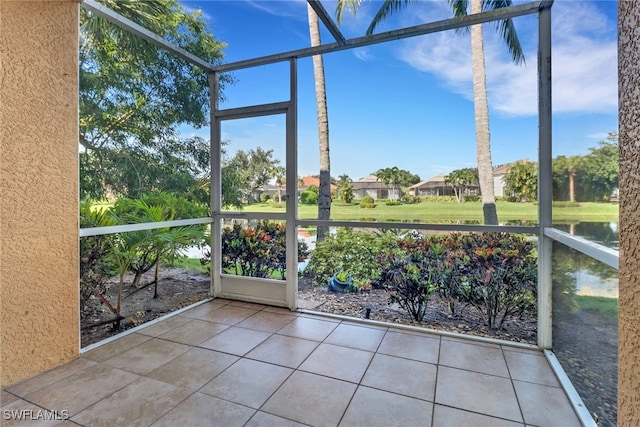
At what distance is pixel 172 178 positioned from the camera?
10.7ft

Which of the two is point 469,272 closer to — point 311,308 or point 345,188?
point 345,188

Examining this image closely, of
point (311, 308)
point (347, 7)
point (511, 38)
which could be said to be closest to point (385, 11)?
point (347, 7)

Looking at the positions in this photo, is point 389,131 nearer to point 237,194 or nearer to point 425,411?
point 237,194

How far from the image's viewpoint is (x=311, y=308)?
3229mm

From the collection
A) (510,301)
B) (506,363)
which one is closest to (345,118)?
(510,301)

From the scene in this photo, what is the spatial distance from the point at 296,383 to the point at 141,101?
286cm

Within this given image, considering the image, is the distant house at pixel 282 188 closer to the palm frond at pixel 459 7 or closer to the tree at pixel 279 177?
the tree at pixel 279 177

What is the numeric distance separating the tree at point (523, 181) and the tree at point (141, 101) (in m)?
3.07

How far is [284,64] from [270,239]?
189 cm

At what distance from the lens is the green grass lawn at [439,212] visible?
216 centimetres

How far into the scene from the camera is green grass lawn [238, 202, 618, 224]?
216cm

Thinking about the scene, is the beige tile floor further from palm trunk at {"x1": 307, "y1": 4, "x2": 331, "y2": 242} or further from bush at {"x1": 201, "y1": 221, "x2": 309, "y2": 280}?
palm trunk at {"x1": 307, "y1": 4, "x2": 331, "y2": 242}

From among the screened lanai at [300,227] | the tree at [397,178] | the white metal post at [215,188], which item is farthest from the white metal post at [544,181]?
the white metal post at [215,188]

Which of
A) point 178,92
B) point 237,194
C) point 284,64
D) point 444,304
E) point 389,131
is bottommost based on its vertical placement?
point 444,304
